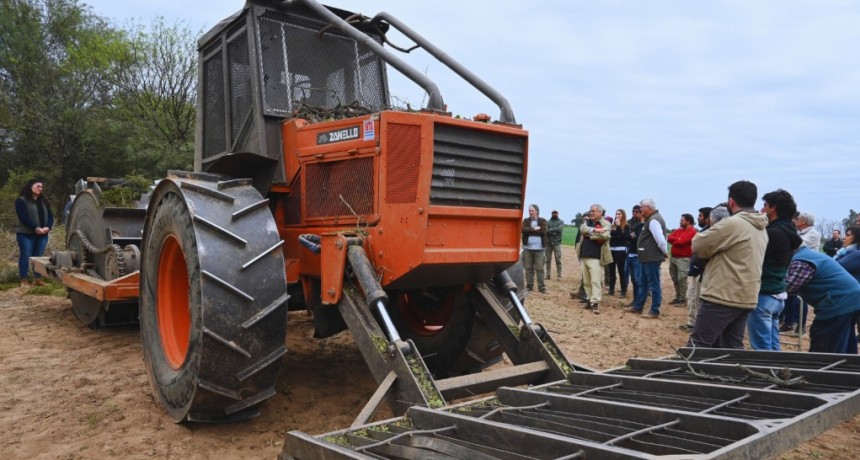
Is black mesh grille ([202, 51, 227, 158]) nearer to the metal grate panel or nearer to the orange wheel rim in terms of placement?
the orange wheel rim

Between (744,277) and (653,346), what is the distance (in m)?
3.68

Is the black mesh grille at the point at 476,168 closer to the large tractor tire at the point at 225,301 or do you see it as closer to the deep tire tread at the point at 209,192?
the large tractor tire at the point at 225,301

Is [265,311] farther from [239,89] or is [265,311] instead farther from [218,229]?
[239,89]

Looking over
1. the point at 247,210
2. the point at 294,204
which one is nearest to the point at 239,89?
the point at 294,204

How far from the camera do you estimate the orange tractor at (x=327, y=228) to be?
12.1ft

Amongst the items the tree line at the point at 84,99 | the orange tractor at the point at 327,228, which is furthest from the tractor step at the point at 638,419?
the tree line at the point at 84,99

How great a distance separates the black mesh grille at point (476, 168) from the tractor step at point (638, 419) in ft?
4.39

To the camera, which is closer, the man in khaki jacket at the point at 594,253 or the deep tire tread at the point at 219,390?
the deep tire tread at the point at 219,390

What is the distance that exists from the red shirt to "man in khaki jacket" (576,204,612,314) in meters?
1.16

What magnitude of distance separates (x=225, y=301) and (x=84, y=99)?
2554 cm

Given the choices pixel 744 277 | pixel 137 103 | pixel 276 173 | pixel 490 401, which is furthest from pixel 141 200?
pixel 137 103

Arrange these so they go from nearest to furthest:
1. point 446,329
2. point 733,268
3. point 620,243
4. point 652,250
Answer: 1. point 733,268
2. point 446,329
3. point 652,250
4. point 620,243

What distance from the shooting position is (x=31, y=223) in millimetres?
10195

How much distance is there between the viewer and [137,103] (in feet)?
84.8
